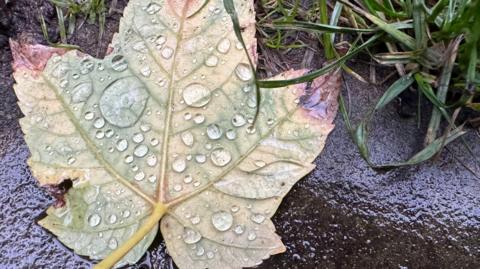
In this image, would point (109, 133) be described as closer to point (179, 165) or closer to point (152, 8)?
point (179, 165)

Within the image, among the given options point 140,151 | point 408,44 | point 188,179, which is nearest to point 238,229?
point 188,179

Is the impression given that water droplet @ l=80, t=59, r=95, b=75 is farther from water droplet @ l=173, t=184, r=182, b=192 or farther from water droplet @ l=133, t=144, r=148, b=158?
water droplet @ l=173, t=184, r=182, b=192

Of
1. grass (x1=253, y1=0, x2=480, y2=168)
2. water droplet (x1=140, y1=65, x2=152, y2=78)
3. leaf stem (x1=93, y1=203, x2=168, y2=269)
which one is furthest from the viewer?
grass (x1=253, y1=0, x2=480, y2=168)

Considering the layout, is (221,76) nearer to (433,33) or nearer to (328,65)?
(328,65)

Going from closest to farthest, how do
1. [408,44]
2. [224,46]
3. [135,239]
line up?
[135,239]
[224,46]
[408,44]

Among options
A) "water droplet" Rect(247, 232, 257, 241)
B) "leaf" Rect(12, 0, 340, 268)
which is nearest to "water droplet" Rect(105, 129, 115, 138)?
"leaf" Rect(12, 0, 340, 268)

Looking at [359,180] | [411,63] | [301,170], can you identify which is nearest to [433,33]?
[411,63]
